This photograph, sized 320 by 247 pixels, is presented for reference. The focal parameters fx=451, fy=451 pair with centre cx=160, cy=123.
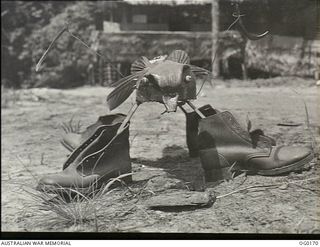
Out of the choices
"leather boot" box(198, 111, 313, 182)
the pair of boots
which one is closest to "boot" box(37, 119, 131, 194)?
the pair of boots

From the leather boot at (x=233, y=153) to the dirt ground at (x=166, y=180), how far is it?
1.6 inches

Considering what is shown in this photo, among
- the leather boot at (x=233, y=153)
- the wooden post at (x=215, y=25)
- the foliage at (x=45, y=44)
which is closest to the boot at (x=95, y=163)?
the leather boot at (x=233, y=153)

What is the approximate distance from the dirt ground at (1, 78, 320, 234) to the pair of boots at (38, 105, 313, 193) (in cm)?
5

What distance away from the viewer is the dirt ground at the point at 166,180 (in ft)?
4.34

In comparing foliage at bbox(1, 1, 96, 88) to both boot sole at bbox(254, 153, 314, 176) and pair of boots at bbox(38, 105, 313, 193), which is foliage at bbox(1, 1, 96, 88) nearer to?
pair of boots at bbox(38, 105, 313, 193)

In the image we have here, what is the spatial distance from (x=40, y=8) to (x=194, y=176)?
4.13 metres

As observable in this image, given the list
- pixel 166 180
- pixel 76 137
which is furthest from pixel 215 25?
pixel 166 180

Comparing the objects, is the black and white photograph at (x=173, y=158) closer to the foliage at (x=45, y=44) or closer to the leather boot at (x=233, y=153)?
the leather boot at (x=233, y=153)

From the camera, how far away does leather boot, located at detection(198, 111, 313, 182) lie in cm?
152

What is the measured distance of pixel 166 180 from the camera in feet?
5.33

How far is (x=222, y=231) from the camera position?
128cm

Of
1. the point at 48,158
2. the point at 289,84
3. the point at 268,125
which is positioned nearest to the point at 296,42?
the point at 289,84

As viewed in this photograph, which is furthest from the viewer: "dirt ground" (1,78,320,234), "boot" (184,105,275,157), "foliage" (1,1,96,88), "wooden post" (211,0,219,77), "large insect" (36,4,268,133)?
"foliage" (1,1,96,88)

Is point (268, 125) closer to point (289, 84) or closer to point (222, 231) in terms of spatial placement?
point (222, 231)
